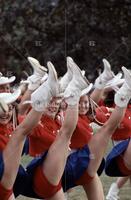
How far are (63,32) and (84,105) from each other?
970 centimetres

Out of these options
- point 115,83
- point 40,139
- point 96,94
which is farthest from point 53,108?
point 96,94

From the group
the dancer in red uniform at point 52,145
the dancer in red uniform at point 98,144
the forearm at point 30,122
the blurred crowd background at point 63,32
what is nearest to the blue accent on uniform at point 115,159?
the dancer in red uniform at point 98,144

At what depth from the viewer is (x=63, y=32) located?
15.3 m

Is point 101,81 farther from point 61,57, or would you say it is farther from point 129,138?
point 61,57

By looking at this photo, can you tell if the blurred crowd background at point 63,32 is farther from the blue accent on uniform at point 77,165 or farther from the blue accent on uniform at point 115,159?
the blue accent on uniform at point 77,165

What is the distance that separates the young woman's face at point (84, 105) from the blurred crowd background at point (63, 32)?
9.24 meters

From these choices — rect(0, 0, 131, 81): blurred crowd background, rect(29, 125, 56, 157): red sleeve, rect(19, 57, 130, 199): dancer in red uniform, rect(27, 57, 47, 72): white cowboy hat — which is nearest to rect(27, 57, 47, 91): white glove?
rect(27, 57, 47, 72): white cowboy hat

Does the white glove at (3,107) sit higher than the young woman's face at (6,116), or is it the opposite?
the white glove at (3,107)

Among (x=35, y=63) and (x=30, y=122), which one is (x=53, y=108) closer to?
(x=35, y=63)

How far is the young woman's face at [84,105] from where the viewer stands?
562 centimetres

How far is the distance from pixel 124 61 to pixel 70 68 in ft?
33.8

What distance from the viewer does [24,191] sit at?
5422 mm

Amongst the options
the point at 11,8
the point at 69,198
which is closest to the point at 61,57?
the point at 11,8

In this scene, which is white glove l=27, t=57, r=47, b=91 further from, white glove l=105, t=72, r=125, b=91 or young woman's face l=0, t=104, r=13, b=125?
young woman's face l=0, t=104, r=13, b=125
